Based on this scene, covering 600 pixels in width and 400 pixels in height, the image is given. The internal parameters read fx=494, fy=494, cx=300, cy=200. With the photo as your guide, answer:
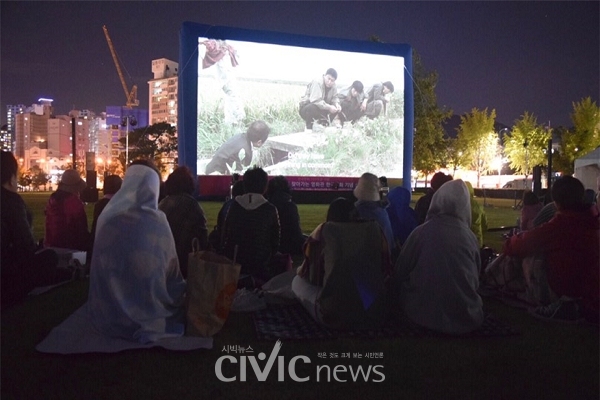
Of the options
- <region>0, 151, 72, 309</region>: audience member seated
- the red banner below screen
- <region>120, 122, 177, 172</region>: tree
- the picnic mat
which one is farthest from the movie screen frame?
<region>120, 122, 177, 172</region>: tree

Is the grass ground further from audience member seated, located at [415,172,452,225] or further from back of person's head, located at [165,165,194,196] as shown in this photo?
audience member seated, located at [415,172,452,225]

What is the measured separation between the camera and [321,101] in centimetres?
1590

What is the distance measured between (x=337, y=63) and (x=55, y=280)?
43.0 ft

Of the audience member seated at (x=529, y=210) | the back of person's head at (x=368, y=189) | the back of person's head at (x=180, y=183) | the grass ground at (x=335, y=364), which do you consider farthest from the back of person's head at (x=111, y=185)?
the audience member seated at (x=529, y=210)

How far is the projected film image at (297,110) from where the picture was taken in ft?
49.0

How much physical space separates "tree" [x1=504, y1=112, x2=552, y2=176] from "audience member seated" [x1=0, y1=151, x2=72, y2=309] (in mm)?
33161

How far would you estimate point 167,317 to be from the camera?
10.7ft

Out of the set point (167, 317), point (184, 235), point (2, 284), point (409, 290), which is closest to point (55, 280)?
point (2, 284)

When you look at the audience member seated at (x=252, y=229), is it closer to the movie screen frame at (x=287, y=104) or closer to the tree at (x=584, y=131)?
the movie screen frame at (x=287, y=104)

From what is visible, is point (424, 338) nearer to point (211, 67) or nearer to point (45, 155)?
point (211, 67)

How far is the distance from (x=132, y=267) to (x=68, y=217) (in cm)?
274

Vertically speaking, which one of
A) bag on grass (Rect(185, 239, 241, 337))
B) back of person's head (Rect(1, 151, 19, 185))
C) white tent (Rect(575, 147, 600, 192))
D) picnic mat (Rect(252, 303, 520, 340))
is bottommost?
picnic mat (Rect(252, 303, 520, 340))

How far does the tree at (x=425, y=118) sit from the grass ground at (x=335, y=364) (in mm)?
23813

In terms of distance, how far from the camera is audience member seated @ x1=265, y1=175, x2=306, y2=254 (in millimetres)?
5395
